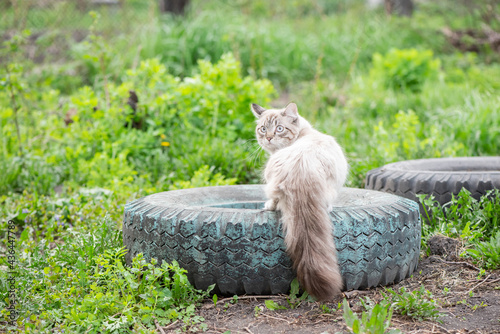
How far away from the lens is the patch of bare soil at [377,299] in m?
2.42

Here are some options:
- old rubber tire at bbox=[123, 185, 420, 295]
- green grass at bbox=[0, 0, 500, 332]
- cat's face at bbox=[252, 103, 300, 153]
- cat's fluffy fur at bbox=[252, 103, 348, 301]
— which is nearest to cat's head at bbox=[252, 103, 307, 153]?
cat's face at bbox=[252, 103, 300, 153]

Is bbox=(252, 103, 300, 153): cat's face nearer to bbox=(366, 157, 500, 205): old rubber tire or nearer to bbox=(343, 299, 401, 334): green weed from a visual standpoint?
bbox=(366, 157, 500, 205): old rubber tire

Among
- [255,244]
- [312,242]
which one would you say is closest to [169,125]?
[255,244]

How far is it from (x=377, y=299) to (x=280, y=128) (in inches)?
54.2

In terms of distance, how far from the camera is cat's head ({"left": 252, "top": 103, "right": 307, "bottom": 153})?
354cm

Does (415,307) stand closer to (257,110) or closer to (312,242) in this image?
(312,242)

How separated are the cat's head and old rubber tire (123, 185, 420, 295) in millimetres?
818

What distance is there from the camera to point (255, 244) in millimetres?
2682

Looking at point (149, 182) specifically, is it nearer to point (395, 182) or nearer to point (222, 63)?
point (222, 63)

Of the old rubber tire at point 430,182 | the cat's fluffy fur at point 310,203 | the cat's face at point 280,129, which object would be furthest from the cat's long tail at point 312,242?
the old rubber tire at point 430,182

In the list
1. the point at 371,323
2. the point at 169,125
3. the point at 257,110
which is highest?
the point at 257,110

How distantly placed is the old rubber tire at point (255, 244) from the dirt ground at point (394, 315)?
0.31ft

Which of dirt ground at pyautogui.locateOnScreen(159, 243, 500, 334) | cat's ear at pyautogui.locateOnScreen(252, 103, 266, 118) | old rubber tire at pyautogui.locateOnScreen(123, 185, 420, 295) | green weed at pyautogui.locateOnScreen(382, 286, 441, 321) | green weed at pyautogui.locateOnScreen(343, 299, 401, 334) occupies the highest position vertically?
cat's ear at pyautogui.locateOnScreen(252, 103, 266, 118)

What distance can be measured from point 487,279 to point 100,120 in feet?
14.0
